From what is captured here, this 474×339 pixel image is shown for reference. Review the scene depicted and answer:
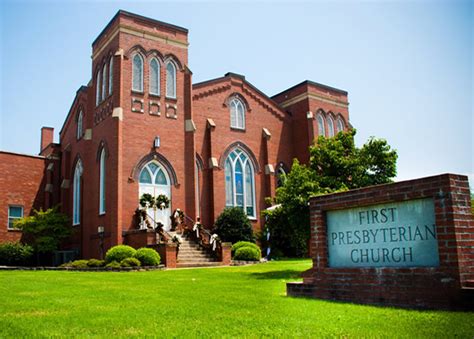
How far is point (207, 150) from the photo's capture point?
31.5 meters

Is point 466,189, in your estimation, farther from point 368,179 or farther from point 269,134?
point 269,134

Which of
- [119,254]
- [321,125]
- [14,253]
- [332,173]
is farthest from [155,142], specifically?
[321,125]

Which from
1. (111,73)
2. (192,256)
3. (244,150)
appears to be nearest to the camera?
(192,256)

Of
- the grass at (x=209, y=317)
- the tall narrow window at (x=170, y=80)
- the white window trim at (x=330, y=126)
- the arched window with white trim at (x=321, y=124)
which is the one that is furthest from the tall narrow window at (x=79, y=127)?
the grass at (x=209, y=317)

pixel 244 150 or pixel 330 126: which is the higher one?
pixel 330 126

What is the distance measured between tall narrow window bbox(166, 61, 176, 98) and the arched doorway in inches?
169

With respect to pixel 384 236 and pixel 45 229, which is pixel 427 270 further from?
pixel 45 229

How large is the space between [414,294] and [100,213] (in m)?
22.8

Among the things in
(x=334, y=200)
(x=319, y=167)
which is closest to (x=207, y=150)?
(x=319, y=167)

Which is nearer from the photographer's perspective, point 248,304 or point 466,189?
point 466,189

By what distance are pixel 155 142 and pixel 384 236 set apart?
21.1 meters

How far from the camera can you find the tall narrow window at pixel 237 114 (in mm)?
33781

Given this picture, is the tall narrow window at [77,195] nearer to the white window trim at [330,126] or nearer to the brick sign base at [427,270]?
the white window trim at [330,126]

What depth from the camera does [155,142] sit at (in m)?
27.6
